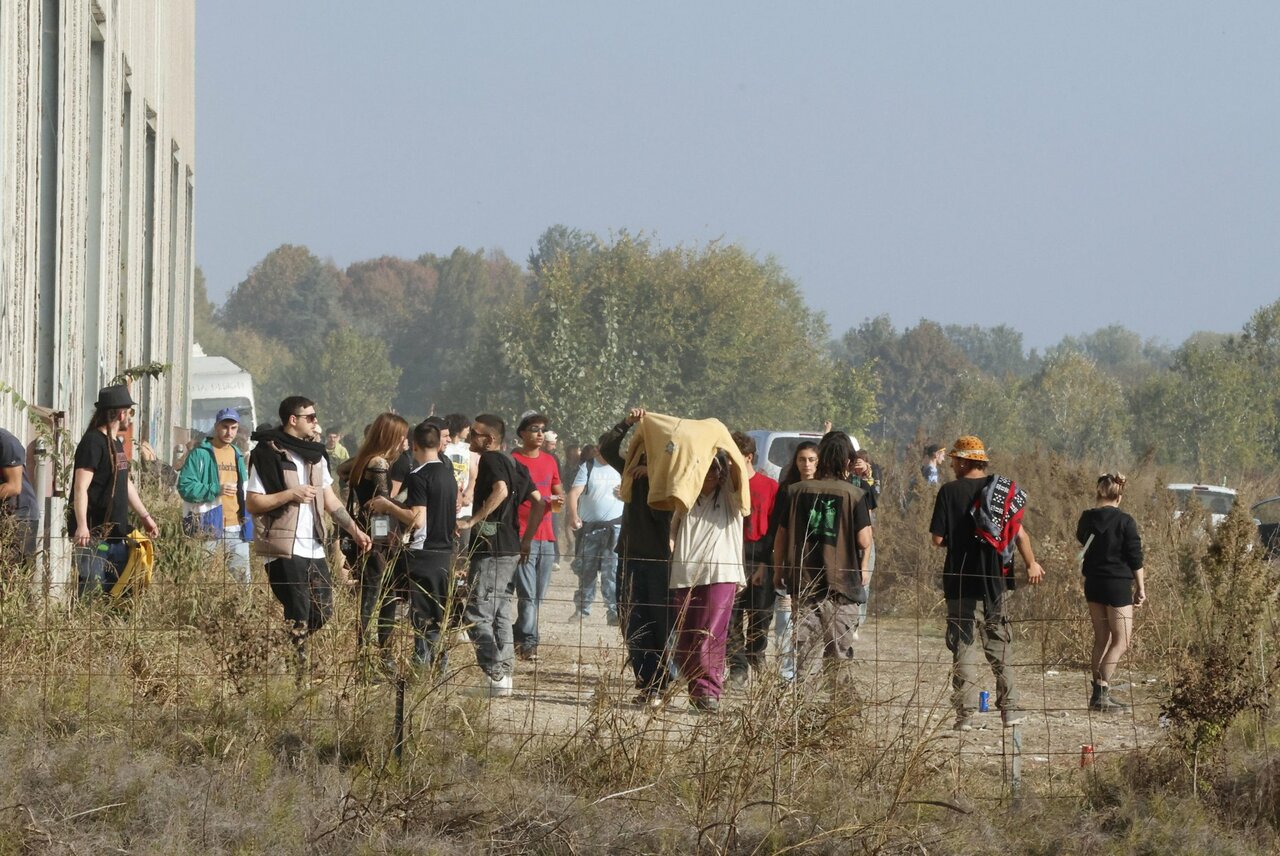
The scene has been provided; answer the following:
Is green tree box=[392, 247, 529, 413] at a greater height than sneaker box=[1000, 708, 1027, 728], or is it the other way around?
green tree box=[392, 247, 529, 413]

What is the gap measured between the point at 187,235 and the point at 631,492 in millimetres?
25259

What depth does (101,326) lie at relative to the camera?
1739cm

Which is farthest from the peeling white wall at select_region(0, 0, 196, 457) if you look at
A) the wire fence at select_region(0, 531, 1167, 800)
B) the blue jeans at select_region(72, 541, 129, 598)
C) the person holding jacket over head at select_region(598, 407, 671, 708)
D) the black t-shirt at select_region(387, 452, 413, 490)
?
the person holding jacket over head at select_region(598, 407, 671, 708)

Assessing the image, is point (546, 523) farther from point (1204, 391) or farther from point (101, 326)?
point (1204, 391)

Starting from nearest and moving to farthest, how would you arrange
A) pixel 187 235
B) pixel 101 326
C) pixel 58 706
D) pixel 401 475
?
pixel 58 706 < pixel 401 475 < pixel 101 326 < pixel 187 235

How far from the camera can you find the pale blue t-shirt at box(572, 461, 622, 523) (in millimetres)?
14250

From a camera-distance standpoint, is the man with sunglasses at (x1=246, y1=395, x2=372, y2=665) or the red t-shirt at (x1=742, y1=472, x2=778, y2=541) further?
the red t-shirt at (x1=742, y1=472, x2=778, y2=541)

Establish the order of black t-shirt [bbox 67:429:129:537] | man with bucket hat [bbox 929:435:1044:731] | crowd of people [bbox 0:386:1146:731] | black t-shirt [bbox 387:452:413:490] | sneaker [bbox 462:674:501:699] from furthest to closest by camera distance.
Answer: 1. black t-shirt [bbox 387:452:413:490]
2. black t-shirt [bbox 67:429:129:537]
3. man with bucket hat [bbox 929:435:1044:731]
4. crowd of people [bbox 0:386:1146:731]
5. sneaker [bbox 462:674:501:699]


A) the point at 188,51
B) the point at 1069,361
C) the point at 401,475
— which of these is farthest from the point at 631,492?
the point at 1069,361

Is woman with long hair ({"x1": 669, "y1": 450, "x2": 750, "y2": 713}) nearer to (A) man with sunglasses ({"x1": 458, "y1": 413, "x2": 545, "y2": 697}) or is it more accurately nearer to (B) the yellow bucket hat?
(A) man with sunglasses ({"x1": 458, "y1": 413, "x2": 545, "y2": 697})

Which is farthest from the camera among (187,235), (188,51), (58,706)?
(187,235)


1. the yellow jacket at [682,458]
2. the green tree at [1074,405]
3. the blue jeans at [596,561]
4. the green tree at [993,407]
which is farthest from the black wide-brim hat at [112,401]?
the green tree at [993,407]

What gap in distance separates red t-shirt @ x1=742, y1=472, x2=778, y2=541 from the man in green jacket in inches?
142

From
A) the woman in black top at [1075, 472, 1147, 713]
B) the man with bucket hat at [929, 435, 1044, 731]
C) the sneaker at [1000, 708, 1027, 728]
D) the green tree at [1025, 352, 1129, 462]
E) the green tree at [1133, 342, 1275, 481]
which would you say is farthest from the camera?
the green tree at [1025, 352, 1129, 462]
